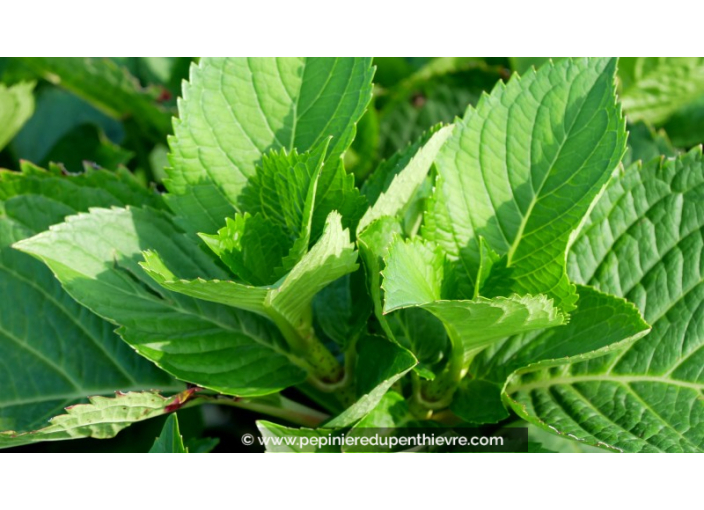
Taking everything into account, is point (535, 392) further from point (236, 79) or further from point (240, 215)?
point (236, 79)

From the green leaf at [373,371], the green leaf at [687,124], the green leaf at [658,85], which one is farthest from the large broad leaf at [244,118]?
the green leaf at [687,124]

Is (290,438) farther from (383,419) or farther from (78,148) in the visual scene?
(78,148)

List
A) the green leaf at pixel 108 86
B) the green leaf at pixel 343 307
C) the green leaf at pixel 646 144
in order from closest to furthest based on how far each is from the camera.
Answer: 1. the green leaf at pixel 343 307
2. the green leaf at pixel 646 144
3. the green leaf at pixel 108 86

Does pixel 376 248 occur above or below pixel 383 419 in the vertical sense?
above

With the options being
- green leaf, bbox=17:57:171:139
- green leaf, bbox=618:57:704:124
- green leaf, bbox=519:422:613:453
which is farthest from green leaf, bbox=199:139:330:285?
green leaf, bbox=618:57:704:124

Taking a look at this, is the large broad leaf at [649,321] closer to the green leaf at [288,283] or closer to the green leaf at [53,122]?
the green leaf at [288,283]

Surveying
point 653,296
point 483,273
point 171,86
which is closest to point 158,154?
point 171,86

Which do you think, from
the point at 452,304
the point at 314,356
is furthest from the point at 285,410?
the point at 452,304
